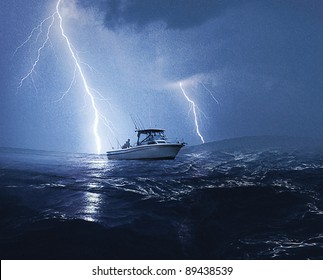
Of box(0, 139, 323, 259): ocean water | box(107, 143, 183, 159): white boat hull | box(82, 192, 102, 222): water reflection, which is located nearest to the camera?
box(0, 139, 323, 259): ocean water

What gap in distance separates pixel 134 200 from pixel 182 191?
2993 millimetres

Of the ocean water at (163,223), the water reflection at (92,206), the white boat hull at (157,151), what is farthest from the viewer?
the white boat hull at (157,151)

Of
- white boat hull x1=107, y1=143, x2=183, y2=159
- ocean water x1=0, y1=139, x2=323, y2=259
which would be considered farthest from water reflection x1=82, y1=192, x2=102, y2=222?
white boat hull x1=107, y1=143, x2=183, y2=159

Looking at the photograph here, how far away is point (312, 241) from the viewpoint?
5.93 meters

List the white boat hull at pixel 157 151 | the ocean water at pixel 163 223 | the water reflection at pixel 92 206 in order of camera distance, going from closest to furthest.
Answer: the ocean water at pixel 163 223 < the water reflection at pixel 92 206 < the white boat hull at pixel 157 151

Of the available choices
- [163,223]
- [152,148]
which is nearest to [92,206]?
[163,223]

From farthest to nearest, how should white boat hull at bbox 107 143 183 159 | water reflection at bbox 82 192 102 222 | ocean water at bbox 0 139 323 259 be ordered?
white boat hull at bbox 107 143 183 159, water reflection at bbox 82 192 102 222, ocean water at bbox 0 139 323 259

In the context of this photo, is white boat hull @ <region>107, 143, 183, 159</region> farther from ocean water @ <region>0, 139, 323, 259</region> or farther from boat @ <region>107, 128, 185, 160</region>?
ocean water @ <region>0, 139, 323, 259</region>

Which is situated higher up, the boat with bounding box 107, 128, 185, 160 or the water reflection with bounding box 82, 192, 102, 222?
the boat with bounding box 107, 128, 185, 160

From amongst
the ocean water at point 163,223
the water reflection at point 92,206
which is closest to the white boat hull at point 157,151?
the ocean water at point 163,223

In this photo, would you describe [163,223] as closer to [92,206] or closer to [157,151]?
[92,206]

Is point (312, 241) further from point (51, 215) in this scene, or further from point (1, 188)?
point (1, 188)

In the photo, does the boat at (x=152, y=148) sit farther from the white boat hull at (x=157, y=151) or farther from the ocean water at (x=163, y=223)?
the ocean water at (x=163, y=223)

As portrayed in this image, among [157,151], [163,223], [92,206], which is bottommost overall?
[163,223]
